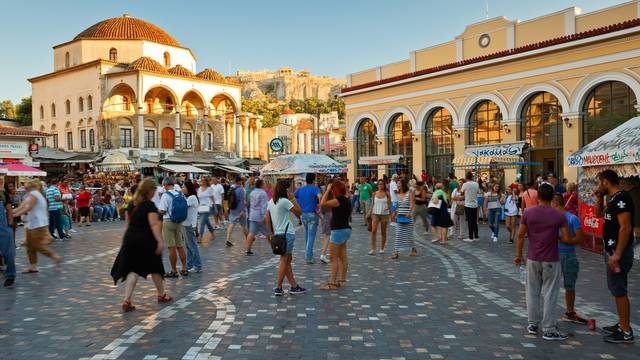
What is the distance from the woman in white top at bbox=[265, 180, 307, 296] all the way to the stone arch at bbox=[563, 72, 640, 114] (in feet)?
61.2

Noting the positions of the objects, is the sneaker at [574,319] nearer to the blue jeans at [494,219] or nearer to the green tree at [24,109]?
the blue jeans at [494,219]

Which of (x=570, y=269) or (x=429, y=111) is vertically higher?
(x=429, y=111)

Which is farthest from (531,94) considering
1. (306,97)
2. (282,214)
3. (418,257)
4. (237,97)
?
(306,97)

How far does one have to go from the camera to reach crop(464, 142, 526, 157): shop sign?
22.6 metres

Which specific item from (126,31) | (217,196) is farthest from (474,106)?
(126,31)

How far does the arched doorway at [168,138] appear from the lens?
163ft

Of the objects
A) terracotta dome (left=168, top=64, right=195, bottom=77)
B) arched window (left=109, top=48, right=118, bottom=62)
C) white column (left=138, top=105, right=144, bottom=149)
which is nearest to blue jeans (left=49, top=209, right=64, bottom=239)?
white column (left=138, top=105, right=144, bottom=149)

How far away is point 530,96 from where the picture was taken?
25.3 meters

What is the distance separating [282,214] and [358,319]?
2159 mm

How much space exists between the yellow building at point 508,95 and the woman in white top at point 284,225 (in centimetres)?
1533

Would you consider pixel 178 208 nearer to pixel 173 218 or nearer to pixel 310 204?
pixel 173 218

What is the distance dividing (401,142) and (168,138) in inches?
1025

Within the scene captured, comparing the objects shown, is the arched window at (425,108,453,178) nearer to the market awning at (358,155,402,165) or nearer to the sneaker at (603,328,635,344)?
the market awning at (358,155,402,165)

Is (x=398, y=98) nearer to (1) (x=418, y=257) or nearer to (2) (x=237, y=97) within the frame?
(1) (x=418, y=257)
